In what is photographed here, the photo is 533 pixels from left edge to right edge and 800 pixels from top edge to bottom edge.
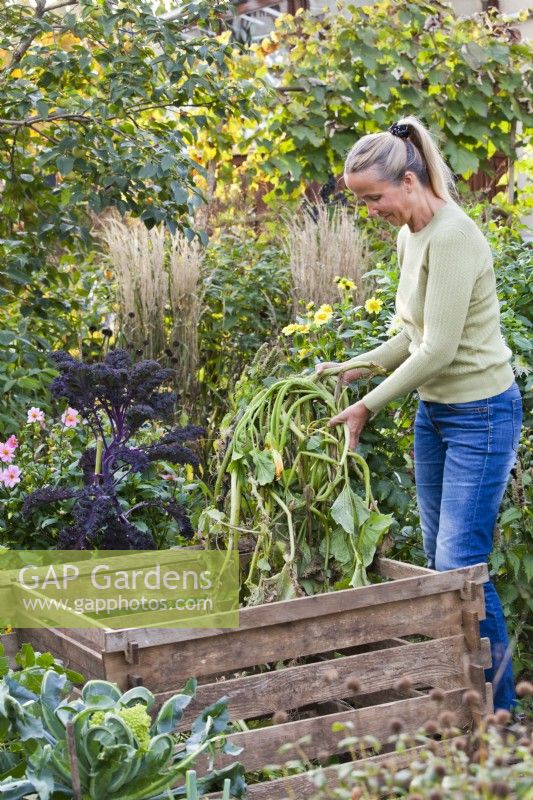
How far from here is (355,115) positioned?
743 centimetres

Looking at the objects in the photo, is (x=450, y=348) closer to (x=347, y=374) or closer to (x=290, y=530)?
(x=347, y=374)

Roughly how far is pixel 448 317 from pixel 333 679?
97 cm

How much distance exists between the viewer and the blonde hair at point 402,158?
276 cm

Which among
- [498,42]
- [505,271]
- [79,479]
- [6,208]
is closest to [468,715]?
[79,479]

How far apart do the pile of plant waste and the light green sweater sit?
195mm

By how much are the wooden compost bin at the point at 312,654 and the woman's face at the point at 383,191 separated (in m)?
0.98

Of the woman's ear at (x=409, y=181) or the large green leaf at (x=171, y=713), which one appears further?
the woman's ear at (x=409, y=181)

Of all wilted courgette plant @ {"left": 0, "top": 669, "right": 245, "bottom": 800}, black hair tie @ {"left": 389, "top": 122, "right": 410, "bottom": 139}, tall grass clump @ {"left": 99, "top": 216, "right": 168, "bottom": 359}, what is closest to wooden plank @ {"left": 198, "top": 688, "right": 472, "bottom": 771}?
wilted courgette plant @ {"left": 0, "top": 669, "right": 245, "bottom": 800}

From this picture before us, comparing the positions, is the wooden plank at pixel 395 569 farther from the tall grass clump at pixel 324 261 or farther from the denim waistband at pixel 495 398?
the tall grass clump at pixel 324 261

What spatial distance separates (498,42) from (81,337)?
3926 millimetres

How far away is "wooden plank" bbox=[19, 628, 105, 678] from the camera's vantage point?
2322 millimetres

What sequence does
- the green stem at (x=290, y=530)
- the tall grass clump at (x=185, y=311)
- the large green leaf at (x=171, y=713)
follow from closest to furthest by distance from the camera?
1. the large green leaf at (x=171, y=713)
2. the green stem at (x=290, y=530)
3. the tall grass clump at (x=185, y=311)

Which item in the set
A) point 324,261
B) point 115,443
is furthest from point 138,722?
point 324,261

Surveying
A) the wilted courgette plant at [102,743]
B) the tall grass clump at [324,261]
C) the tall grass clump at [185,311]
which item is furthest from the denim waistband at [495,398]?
the tall grass clump at [185,311]
